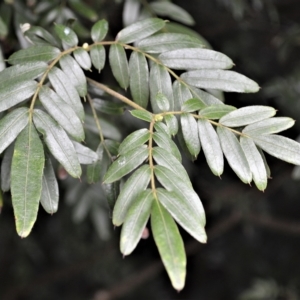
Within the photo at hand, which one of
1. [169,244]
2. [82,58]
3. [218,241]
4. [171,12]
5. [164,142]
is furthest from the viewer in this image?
[218,241]

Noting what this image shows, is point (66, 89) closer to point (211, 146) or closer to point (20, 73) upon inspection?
point (20, 73)

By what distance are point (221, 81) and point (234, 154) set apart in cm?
12

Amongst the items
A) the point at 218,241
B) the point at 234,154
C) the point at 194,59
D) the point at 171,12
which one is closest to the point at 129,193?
the point at 234,154

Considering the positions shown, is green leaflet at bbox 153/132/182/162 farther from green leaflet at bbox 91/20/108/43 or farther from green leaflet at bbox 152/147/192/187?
green leaflet at bbox 91/20/108/43

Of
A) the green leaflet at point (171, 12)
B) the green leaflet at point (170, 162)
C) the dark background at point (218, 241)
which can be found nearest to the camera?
the green leaflet at point (170, 162)

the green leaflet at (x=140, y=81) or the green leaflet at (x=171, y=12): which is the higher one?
the green leaflet at (x=140, y=81)

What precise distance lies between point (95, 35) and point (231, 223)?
4.45 ft

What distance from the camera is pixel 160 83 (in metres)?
0.70

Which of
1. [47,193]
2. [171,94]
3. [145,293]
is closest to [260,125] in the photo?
[171,94]

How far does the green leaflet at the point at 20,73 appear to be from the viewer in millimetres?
647

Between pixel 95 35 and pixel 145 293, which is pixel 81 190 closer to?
pixel 95 35

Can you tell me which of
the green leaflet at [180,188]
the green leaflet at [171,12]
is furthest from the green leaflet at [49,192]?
the green leaflet at [171,12]

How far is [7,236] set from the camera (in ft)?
6.09

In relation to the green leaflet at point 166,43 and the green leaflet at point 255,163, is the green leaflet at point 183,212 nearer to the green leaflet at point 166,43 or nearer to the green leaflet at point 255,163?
the green leaflet at point 255,163
